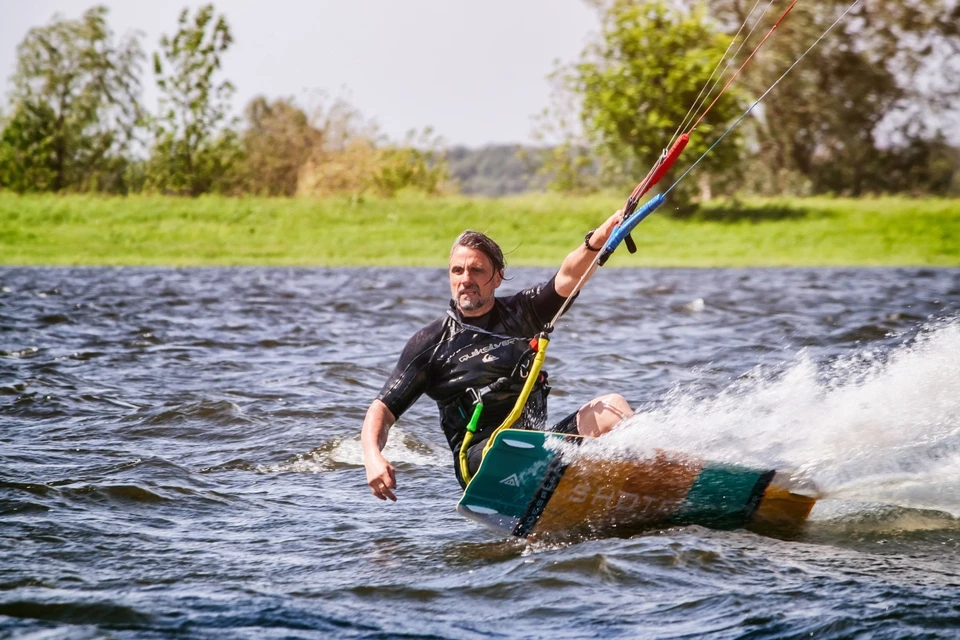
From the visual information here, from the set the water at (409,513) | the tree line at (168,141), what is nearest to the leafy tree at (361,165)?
the tree line at (168,141)

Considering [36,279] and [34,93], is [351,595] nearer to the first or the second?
[36,279]

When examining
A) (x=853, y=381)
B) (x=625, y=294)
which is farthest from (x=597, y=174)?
(x=853, y=381)

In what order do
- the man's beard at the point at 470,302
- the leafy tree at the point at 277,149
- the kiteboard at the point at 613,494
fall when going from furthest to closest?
the leafy tree at the point at 277,149 < the man's beard at the point at 470,302 < the kiteboard at the point at 613,494

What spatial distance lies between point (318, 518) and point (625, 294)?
14161 millimetres

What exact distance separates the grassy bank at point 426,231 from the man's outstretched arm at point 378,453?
833 inches

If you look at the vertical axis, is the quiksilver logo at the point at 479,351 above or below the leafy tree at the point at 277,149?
below

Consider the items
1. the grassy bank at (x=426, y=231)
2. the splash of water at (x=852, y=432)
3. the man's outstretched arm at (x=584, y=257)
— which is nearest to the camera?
the splash of water at (x=852, y=432)

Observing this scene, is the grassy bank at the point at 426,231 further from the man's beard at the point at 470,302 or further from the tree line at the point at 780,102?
the man's beard at the point at 470,302

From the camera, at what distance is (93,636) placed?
13.8ft

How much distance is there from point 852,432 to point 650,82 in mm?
27925

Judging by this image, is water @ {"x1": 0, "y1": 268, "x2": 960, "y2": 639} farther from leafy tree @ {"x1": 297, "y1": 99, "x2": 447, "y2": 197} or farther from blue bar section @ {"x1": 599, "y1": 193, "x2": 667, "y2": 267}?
leafy tree @ {"x1": 297, "y1": 99, "x2": 447, "y2": 197}

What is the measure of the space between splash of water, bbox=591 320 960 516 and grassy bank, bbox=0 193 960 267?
2003 cm

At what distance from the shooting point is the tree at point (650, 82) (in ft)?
106

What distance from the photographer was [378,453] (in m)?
5.50
